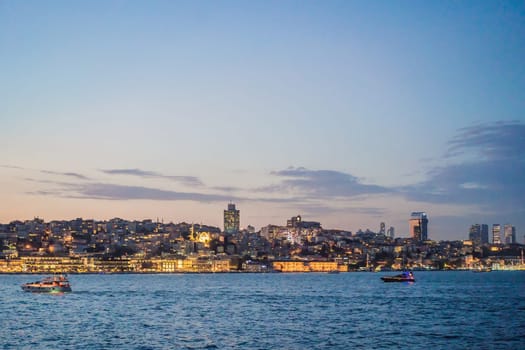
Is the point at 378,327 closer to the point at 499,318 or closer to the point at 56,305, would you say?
the point at 499,318

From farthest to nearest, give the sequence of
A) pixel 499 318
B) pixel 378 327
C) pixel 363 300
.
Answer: pixel 363 300 → pixel 499 318 → pixel 378 327

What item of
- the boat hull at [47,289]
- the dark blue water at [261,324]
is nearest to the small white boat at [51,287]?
the boat hull at [47,289]

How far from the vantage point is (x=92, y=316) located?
53.7 m

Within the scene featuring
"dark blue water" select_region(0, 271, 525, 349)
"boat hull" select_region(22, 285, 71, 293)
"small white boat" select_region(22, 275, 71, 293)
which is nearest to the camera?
"dark blue water" select_region(0, 271, 525, 349)

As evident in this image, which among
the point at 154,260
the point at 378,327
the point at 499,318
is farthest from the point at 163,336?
the point at 154,260

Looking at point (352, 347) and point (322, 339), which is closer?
point (352, 347)

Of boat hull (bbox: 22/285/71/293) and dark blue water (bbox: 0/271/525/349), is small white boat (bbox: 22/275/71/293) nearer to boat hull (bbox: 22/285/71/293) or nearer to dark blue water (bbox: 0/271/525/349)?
boat hull (bbox: 22/285/71/293)

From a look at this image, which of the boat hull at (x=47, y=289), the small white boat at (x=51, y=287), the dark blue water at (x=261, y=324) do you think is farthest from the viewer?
the small white boat at (x=51, y=287)

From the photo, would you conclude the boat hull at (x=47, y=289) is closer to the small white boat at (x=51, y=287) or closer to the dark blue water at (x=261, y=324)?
the small white boat at (x=51, y=287)

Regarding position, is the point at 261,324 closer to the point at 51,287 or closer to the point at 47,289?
the point at 51,287

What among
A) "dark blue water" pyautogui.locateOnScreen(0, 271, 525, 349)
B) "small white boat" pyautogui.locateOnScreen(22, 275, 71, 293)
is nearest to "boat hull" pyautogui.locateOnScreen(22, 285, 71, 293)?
"small white boat" pyautogui.locateOnScreen(22, 275, 71, 293)

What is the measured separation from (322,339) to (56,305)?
32.8 meters

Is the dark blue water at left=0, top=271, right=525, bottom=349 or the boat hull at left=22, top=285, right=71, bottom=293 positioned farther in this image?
the boat hull at left=22, top=285, right=71, bottom=293

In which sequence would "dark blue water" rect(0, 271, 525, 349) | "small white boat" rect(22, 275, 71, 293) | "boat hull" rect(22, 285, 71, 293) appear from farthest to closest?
"small white boat" rect(22, 275, 71, 293), "boat hull" rect(22, 285, 71, 293), "dark blue water" rect(0, 271, 525, 349)
